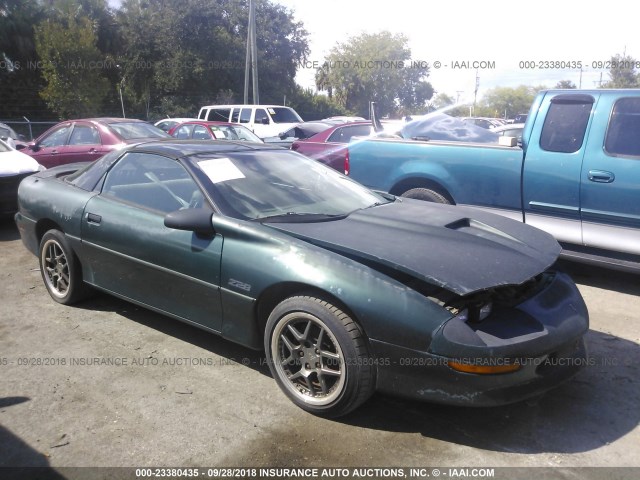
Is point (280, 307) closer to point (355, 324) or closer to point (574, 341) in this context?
point (355, 324)

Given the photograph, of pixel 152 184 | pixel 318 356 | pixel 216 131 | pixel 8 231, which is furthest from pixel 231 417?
pixel 216 131

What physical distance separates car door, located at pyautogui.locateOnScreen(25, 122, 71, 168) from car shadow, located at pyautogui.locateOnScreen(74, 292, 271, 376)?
5.10 meters

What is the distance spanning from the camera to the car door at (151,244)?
11.3 ft

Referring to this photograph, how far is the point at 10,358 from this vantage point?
12.2 feet

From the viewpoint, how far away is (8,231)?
25.0 feet

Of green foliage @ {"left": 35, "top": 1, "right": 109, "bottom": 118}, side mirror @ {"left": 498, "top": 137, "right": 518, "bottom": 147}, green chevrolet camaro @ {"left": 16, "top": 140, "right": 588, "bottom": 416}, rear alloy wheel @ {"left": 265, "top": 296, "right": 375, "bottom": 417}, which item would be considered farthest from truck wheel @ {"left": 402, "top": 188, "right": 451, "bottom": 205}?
green foliage @ {"left": 35, "top": 1, "right": 109, "bottom": 118}

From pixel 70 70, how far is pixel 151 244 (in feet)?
78.5

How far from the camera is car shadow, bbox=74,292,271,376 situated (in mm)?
3742

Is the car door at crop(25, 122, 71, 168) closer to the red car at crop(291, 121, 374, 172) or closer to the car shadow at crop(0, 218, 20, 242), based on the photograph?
the car shadow at crop(0, 218, 20, 242)

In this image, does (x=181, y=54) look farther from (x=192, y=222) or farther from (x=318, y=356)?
(x=318, y=356)

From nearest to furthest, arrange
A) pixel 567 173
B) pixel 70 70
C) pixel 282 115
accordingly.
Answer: pixel 567 173, pixel 282 115, pixel 70 70

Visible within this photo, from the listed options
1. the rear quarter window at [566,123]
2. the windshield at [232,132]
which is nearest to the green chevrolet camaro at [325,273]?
the rear quarter window at [566,123]

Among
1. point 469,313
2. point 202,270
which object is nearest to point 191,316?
point 202,270

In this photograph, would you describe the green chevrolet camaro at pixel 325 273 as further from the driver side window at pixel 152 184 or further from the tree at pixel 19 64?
the tree at pixel 19 64
